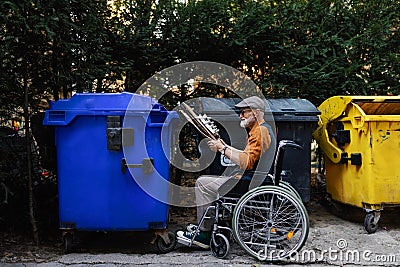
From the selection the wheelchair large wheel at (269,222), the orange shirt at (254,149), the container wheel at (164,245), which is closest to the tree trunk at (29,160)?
the container wheel at (164,245)

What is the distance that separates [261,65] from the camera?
216 inches

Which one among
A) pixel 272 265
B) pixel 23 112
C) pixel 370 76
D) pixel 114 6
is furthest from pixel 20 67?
pixel 370 76

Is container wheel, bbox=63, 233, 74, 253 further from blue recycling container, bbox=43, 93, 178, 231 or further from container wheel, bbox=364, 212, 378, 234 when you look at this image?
container wheel, bbox=364, 212, 378, 234

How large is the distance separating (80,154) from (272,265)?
1.83 metres

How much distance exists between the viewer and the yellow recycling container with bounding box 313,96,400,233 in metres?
4.10

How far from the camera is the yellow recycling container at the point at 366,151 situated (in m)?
4.10

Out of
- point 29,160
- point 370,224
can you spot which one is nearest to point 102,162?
point 29,160

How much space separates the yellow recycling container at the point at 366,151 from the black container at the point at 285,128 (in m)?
0.40

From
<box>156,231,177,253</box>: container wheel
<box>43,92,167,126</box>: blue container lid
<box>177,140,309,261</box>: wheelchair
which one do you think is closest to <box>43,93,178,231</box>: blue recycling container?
<box>43,92,167,126</box>: blue container lid

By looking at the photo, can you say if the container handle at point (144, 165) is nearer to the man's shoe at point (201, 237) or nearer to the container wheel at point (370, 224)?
the man's shoe at point (201, 237)

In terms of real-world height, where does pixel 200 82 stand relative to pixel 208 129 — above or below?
above

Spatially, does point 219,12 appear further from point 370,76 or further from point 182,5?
point 370,76

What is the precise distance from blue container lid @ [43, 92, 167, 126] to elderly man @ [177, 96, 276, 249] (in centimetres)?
71

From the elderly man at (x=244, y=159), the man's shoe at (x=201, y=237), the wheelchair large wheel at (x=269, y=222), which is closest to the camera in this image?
the wheelchair large wheel at (x=269, y=222)
